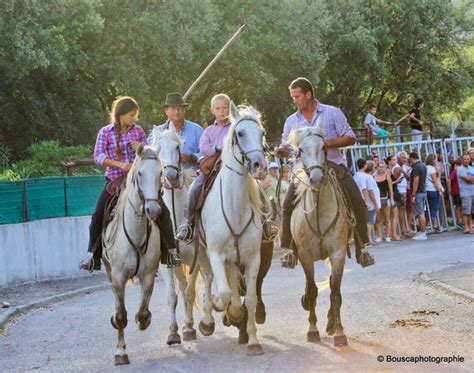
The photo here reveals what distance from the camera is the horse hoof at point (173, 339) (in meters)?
11.9

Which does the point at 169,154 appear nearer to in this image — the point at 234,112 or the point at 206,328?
the point at 234,112

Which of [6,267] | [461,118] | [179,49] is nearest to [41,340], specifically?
[6,267]

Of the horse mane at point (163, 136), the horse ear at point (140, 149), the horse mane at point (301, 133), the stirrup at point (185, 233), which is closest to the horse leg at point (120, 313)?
the stirrup at point (185, 233)

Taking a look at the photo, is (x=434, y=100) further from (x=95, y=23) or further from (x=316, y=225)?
(x=316, y=225)

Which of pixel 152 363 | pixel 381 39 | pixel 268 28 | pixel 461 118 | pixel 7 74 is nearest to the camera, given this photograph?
pixel 152 363

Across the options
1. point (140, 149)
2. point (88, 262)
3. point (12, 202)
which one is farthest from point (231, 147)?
point (12, 202)

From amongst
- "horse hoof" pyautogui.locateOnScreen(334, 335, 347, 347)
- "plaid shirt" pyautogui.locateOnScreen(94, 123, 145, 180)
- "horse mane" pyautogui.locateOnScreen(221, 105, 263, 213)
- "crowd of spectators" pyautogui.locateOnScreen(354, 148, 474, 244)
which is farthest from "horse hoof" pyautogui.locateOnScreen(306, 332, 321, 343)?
"crowd of spectators" pyautogui.locateOnScreen(354, 148, 474, 244)

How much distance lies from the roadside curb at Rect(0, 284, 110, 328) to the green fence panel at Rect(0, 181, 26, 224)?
2.27 metres

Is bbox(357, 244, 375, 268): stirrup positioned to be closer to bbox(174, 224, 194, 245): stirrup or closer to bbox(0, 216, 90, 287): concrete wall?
bbox(174, 224, 194, 245): stirrup

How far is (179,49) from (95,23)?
4814 millimetres

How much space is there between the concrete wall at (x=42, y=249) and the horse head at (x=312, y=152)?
35.5 feet

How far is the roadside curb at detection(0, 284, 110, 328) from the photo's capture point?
51.6ft

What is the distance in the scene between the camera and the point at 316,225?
11617 mm

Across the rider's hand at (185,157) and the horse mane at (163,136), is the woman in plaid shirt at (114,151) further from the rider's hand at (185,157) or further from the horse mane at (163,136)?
the rider's hand at (185,157)
